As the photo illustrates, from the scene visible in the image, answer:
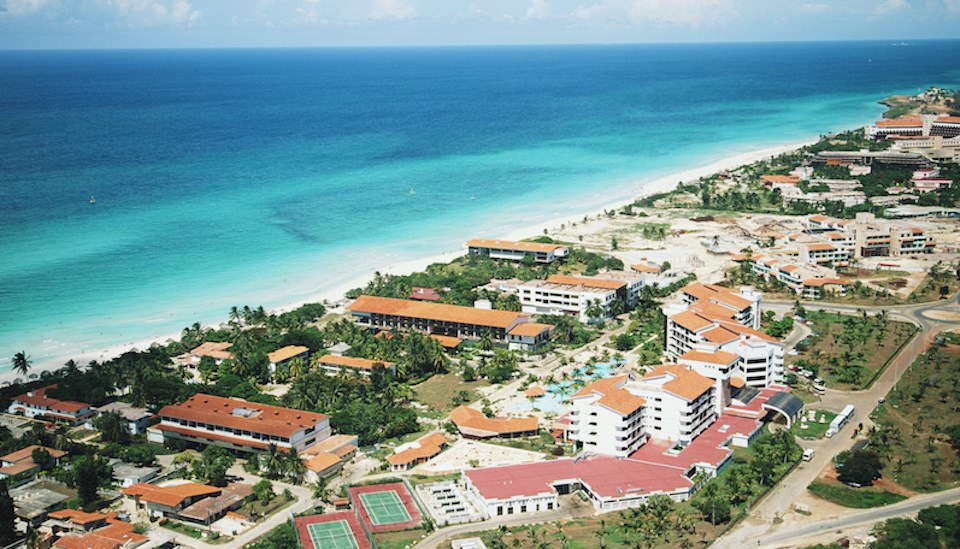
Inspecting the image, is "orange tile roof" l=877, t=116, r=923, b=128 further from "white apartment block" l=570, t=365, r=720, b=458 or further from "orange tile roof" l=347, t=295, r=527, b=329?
"white apartment block" l=570, t=365, r=720, b=458

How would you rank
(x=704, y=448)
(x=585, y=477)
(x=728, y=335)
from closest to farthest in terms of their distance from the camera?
(x=585, y=477) < (x=704, y=448) < (x=728, y=335)

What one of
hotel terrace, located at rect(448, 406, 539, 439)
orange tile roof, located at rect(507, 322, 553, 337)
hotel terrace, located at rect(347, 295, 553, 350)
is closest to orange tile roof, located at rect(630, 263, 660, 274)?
hotel terrace, located at rect(347, 295, 553, 350)

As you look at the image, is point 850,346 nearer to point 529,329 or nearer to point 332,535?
point 529,329

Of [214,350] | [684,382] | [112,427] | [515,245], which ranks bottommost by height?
[112,427]

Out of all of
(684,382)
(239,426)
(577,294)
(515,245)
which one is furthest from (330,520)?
(515,245)

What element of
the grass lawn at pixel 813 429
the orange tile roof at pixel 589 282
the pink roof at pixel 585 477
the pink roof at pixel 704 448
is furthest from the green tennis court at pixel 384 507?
the orange tile roof at pixel 589 282

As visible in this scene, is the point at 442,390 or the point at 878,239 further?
the point at 878,239

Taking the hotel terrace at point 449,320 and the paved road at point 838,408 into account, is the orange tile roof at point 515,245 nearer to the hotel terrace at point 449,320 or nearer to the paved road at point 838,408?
the hotel terrace at point 449,320
